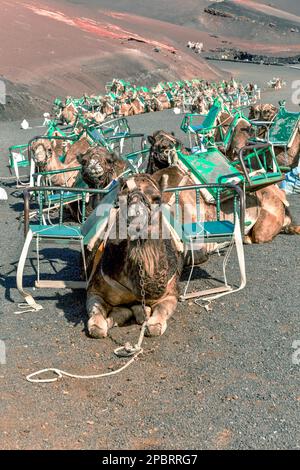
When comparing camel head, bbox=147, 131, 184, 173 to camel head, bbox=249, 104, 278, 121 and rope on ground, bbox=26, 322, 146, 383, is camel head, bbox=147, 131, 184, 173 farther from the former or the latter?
camel head, bbox=249, 104, 278, 121

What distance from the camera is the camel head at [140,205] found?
4.55 meters

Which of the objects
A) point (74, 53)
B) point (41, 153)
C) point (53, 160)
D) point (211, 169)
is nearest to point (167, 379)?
point (211, 169)

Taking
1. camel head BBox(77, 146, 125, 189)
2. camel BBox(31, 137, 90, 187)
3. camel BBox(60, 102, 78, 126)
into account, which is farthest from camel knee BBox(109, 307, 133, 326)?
camel BBox(60, 102, 78, 126)

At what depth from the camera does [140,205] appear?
14.9 ft

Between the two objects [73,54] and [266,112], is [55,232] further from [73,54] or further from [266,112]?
[73,54]

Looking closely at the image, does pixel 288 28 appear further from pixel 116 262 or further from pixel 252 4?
pixel 116 262

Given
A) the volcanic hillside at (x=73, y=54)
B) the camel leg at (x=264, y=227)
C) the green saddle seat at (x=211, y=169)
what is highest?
the green saddle seat at (x=211, y=169)

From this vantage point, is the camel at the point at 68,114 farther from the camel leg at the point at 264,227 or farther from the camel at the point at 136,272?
the camel at the point at 136,272

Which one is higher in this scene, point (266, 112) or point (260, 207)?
point (266, 112)

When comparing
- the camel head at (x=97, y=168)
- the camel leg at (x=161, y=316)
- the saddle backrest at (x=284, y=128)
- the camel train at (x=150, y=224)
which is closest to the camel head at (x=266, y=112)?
the saddle backrest at (x=284, y=128)

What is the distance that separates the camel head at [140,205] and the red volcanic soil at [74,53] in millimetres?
25299

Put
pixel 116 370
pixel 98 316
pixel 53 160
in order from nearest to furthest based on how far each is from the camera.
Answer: pixel 116 370 < pixel 98 316 < pixel 53 160

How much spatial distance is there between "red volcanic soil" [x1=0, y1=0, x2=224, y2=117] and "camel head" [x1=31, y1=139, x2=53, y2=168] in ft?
64.3

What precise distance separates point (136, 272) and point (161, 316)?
50 centimetres
